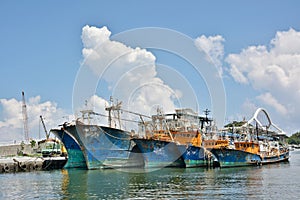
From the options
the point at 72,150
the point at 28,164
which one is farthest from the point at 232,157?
the point at 28,164

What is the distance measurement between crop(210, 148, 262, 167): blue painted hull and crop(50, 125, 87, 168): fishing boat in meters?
19.3

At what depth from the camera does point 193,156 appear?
60406 millimetres

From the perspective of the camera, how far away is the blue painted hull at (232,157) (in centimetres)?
5862

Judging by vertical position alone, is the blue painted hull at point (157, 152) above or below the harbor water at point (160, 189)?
above

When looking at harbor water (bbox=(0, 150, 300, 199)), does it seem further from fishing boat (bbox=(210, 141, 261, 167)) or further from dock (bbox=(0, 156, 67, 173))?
dock (bbox=(0, 156, 67, 173))

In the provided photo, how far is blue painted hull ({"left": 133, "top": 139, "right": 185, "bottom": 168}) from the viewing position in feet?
191

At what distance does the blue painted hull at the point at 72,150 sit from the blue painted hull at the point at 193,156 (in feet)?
49.0

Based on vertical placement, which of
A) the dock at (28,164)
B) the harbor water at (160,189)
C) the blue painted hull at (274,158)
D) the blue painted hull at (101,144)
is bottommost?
the harbor water at (160,189)

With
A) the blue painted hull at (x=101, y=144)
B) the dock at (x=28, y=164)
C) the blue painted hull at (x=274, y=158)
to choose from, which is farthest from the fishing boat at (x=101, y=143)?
the blue painted hull at (x=274, y=158)

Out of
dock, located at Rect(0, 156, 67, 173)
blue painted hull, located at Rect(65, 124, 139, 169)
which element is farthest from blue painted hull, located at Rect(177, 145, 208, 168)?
dock, located at Rect(0, 156, 67, 173)

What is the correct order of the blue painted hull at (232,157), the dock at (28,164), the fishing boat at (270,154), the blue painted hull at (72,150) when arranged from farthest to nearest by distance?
1. the fishing boat at (270,154)
2. the dock at (28,164)
3. the blue painted hull at (72,150)
4. the blue painted hull at (232,157)

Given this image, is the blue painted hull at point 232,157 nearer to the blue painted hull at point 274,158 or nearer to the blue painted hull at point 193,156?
the blue painted hull at point 193,156

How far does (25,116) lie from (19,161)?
5229cm

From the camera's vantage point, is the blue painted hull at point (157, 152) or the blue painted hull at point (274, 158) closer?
the blue painted hull at point (157, 152)
